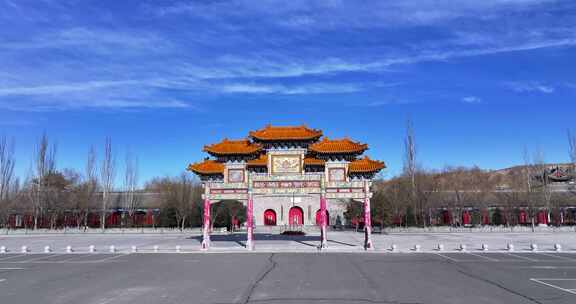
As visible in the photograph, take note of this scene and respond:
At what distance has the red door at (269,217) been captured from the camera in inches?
2190

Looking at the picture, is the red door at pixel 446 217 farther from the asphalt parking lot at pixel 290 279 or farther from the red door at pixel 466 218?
the asphalt parking lot at pixel 290 279

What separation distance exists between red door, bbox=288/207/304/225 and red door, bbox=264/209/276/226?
235 centimetres

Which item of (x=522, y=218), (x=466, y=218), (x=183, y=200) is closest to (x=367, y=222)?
(x=183, y=200)

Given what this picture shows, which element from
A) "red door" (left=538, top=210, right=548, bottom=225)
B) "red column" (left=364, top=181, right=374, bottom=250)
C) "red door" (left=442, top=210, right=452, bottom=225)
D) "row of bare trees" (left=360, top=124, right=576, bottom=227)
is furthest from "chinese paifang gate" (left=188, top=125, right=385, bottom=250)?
"red door" (left=538, top=210, right=548, bottom=225)

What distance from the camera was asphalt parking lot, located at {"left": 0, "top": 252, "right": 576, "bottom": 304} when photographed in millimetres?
10617

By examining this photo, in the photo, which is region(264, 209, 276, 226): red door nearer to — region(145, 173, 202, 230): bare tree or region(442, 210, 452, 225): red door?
region(145, 173, 202, 230): bare tree

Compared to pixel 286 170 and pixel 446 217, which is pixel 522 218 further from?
pixel 286 170

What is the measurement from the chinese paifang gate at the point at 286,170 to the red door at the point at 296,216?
96.8 feet

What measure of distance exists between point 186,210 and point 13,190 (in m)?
25.1

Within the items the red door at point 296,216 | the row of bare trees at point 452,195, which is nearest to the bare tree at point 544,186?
the row of bare trees at point 452,195

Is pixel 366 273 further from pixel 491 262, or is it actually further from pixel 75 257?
pixel 75 257

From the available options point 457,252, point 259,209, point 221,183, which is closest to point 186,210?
point 259,209

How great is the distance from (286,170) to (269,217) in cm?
3139

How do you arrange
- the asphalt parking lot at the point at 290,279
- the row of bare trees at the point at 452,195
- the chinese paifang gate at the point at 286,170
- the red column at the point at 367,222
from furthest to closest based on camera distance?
the row of bare trees at the point at 452,195, the chinese paifang gate at the point at 286,170, the red column at the point at 367,222, the asphalt parking lot at the point at 290,279
